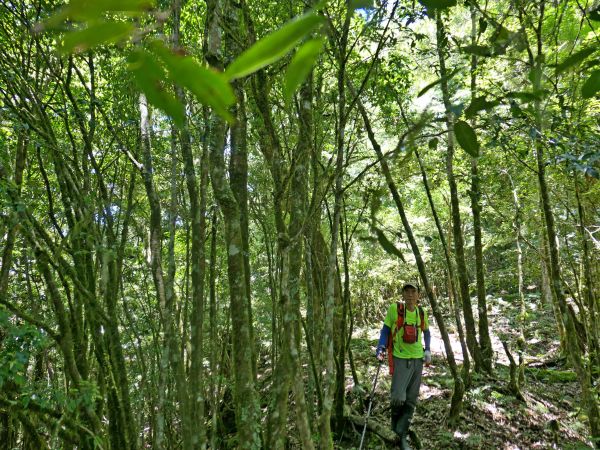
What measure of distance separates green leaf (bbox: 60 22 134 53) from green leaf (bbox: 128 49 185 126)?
16mm

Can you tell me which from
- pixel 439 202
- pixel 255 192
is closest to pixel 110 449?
pixel 255 192

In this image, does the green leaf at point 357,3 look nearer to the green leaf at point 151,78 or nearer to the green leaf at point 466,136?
the green leaf at point 151,78

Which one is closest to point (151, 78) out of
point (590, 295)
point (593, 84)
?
point (593, 84)

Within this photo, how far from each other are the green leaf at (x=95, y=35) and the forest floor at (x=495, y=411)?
555 cm

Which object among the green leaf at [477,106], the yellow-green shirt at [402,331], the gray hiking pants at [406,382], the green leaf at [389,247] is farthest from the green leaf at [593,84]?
the gray hiking pants at [406,382]

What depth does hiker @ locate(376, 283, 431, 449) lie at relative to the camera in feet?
16.8

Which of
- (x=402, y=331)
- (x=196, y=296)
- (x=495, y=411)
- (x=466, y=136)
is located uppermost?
(x=466, y=136)

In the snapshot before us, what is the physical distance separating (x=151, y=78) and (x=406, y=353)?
17.2 ft

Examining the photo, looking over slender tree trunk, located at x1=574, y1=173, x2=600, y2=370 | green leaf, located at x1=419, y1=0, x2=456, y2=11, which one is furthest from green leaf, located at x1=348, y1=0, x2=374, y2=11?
slender tree trunk, located at x1=574, y1=173, x2=600, y2=370

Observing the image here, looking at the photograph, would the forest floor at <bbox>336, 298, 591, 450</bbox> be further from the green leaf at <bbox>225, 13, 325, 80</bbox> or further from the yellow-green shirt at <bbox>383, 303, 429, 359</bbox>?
the green leaf at <bbox>225, 13, 325, 80</bbox>

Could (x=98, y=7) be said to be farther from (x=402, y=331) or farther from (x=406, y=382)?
(x=406, y=382)

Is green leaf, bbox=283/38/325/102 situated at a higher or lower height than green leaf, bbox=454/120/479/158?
lower

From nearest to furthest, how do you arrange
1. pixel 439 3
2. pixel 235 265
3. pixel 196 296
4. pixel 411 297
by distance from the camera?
1. pixel 439 3
2. pixel 235 265
3. pixel 196 296
4. pixel 411 297

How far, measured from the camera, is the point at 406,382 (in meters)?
5.13
